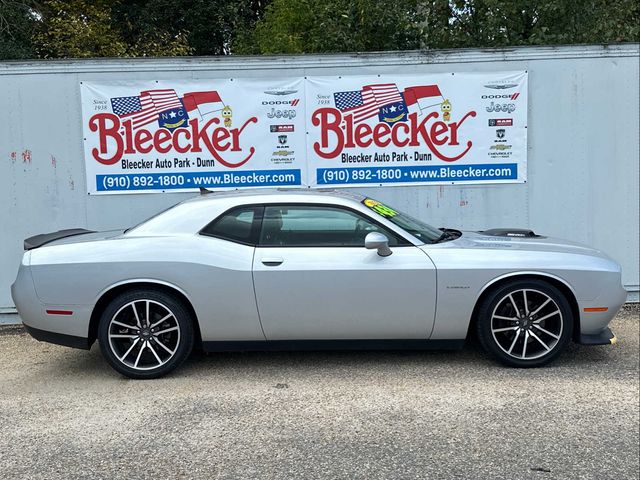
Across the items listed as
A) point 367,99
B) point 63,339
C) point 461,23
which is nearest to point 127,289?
point 63,339

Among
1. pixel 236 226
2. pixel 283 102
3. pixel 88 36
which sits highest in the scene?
pixel 88 36

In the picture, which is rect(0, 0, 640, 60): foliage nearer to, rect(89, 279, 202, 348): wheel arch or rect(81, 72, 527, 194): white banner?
rect(81, 72, 527, 194): white banner

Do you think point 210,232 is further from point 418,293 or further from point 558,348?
point 558,348

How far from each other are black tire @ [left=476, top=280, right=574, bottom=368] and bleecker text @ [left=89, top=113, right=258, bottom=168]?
336 cm

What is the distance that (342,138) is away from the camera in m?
6.83

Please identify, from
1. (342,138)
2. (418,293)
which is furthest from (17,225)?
(418,293)

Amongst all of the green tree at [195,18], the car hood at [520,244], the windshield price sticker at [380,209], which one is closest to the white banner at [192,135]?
the windshield price sticker at [380,209]

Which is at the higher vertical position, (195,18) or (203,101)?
(195,18)

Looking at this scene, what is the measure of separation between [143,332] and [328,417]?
1.69 metres

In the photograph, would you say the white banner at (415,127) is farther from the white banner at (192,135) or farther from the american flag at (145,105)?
the american flag at (145,105)

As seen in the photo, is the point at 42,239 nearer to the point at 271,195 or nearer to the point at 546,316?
the point at 271,195

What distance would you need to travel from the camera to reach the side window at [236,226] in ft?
16.0

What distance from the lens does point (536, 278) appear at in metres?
4.82

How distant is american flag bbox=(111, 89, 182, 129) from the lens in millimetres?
6707
